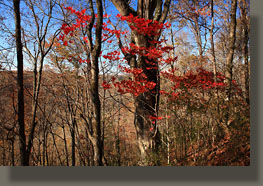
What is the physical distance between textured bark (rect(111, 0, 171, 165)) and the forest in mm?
17

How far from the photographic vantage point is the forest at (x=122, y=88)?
2.13 m

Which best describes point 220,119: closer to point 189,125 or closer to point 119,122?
point 189,125

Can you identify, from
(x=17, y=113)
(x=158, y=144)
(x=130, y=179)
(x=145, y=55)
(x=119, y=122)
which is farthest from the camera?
(x=119, y=122)

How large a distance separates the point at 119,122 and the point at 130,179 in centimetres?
121

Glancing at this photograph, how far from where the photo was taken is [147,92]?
8.84ft

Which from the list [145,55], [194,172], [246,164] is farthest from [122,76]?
[246,164]

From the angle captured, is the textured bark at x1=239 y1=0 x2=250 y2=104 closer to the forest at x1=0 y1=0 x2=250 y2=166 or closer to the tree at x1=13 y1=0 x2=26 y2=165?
the forest at x1=0 y1=0 x2=250 y2=166

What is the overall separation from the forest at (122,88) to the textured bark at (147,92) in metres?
0.02

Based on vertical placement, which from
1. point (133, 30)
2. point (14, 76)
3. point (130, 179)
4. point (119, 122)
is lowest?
point (130, 179)

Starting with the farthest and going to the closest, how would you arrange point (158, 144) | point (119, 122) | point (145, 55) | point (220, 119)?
1. point (119, 122)
2. point (145, 55)
3. point (158, 144)
4. point (220, 119)

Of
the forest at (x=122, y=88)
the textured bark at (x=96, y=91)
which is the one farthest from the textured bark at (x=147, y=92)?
the textured bark at (x=96, y=91)

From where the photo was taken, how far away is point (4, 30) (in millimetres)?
2197

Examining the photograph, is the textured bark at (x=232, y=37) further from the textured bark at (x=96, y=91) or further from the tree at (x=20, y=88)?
the tree at (x=20, y=88)

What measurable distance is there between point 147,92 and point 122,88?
419 millimetres
